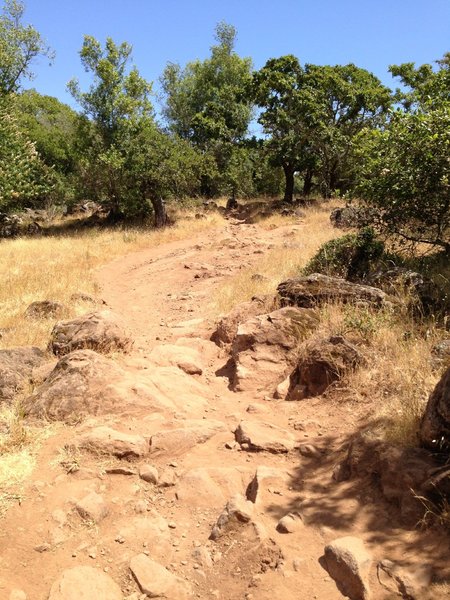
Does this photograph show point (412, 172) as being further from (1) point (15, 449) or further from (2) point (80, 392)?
(1) point (15, 449)

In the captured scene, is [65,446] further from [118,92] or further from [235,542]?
[118,92]

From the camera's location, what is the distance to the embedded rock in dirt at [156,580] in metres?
2.95

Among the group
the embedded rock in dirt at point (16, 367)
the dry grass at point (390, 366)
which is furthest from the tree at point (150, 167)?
the dry grass at point (390, 366)

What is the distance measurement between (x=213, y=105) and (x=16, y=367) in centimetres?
2435

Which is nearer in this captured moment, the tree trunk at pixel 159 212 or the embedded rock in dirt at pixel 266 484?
the embedded rock in dirt at pixel 266 484

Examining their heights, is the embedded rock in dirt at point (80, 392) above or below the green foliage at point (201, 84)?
below

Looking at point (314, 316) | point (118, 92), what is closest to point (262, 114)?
point (118, 92)

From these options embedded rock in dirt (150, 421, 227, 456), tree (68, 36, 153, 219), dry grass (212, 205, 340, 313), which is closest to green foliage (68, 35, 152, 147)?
tree (68, 36, 153, 219)

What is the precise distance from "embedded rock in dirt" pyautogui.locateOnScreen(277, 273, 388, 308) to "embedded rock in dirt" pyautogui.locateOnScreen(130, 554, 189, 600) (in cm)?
453

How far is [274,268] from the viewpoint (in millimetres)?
11023

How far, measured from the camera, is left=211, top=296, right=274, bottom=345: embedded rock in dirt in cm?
741

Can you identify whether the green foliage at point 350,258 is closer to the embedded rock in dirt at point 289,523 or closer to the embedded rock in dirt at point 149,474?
the embedded rock in dirt at point 149,474

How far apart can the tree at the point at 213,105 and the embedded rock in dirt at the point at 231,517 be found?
23558 mm

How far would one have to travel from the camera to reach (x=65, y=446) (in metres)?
4.36
